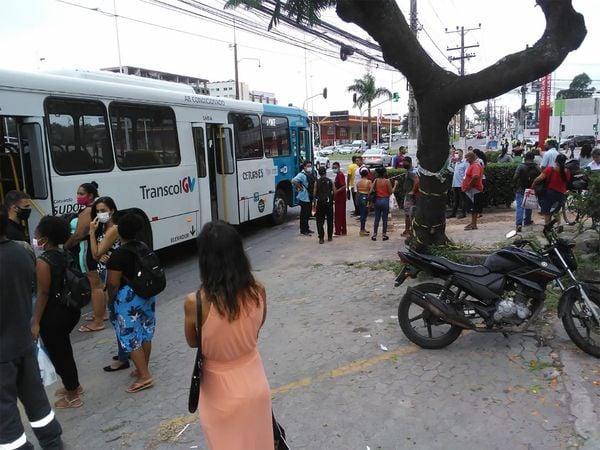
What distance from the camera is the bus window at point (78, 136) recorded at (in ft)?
22.0

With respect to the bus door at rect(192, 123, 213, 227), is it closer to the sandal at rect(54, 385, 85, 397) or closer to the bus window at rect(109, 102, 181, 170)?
the bus window at rect(109, 102, 181, 170)

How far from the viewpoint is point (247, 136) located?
11.3 meters

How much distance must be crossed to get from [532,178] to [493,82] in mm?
4018

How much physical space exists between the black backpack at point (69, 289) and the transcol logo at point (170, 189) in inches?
175

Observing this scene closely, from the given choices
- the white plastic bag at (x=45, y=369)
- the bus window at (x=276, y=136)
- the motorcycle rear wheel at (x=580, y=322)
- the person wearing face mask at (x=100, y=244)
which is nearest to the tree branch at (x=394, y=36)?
the motorcycle rear wheel at (x=580, y=322)

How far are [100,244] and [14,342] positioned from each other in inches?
87.0

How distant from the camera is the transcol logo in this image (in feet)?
26.7

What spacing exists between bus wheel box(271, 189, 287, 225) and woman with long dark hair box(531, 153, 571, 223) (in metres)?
6.17

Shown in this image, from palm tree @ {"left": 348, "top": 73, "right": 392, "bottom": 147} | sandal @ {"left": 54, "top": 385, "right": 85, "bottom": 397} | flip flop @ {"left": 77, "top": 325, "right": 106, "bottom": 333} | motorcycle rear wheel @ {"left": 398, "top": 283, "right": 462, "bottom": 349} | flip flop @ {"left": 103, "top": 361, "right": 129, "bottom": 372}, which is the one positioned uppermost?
palm tree @ {"left": 348, "top": 73, "right": 392, "bottom": 147}

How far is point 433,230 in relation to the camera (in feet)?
24.0

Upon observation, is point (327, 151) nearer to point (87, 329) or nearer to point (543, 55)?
point (543, 55)

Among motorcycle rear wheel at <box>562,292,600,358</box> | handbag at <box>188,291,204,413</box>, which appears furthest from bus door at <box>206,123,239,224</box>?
handbag at <box>188,291,204,413</box>

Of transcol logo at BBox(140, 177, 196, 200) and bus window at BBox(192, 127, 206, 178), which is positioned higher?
bus window at BBox(192, 127, 206, 178)

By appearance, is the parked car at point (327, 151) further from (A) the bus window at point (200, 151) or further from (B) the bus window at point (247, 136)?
(A) the bus window at point (200, 151)
